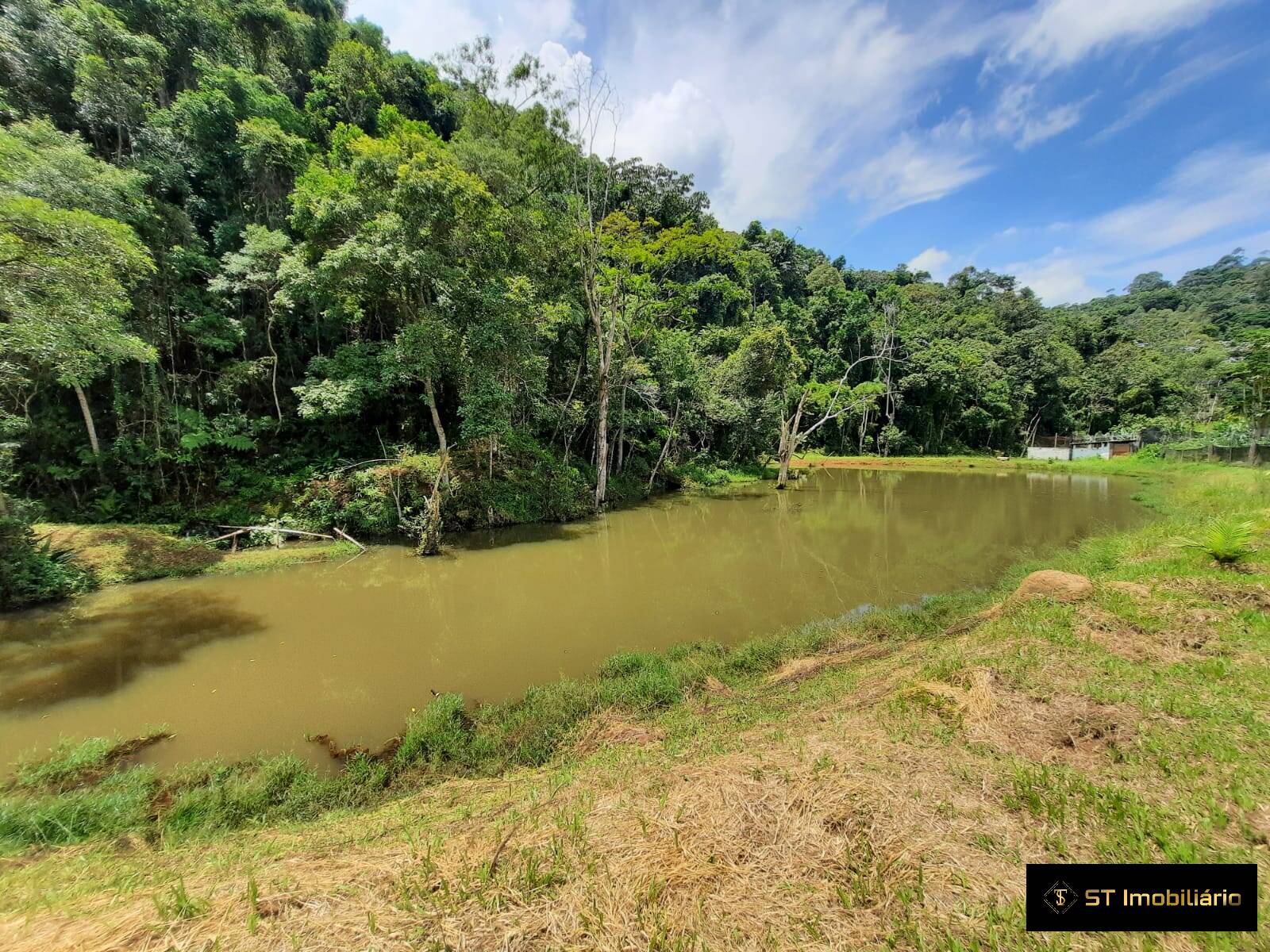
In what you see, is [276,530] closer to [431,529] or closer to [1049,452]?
[431,529]

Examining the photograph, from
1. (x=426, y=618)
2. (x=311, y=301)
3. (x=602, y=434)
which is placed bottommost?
(x=426, y=618)

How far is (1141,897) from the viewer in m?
1.91

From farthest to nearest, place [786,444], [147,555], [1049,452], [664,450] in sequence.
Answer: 1. [1049,452]
2. [786,444]
3. [664,450]
4. [147,555]

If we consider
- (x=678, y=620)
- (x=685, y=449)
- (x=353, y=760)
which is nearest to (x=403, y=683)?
(x=353, y=760)

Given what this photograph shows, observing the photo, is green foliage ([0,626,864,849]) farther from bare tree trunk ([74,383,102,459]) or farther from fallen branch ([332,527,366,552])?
bare tree trunk ([74,383,102,459])

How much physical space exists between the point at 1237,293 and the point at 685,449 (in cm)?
9969

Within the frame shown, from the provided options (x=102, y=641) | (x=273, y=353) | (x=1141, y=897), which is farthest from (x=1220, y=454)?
(x=273, y=353)

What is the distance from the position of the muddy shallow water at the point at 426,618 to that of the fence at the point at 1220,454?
16303mm

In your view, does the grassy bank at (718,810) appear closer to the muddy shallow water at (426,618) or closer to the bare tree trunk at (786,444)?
the muddy shallow water at (426,618)

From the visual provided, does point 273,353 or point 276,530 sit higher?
point 273,353

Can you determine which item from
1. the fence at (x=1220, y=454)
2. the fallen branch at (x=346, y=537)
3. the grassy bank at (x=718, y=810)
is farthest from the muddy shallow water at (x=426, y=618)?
the fence at (x=1220, y=454)

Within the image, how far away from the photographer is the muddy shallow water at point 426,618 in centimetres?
507

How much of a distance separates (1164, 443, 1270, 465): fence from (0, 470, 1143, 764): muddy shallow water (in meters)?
16.3

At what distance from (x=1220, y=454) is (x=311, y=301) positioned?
4101 cm
